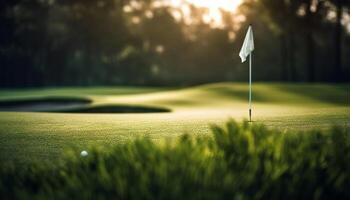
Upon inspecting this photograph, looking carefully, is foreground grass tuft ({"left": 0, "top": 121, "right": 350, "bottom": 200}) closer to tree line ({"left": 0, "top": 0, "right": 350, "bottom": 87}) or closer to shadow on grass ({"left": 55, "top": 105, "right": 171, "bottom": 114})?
shadow on grass ({"left": 55, "top": 105, "right": 171, "bottom": 114})

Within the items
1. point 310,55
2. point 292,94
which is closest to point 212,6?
point 310,55

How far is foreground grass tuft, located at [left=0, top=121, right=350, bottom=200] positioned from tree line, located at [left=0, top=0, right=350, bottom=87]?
138 ft

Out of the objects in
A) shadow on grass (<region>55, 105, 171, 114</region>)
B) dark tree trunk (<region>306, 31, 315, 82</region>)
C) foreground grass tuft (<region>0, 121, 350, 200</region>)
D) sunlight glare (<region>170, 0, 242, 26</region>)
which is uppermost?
sunlight glare (<region>170, 0, 242, 26</region>)

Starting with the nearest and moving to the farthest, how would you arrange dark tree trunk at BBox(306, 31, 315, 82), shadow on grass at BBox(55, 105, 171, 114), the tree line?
shadow on grass at BBox(55, 105, 171, 114), dark tree trunk at BBox(306, 31, 315, 82), the tree line

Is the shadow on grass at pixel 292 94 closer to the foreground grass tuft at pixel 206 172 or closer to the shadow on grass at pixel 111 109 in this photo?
the shadow on grass at pixel 111 109

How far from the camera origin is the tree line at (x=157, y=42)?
50.5m

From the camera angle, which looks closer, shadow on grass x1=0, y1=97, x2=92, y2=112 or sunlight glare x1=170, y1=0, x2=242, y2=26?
shadow on grass x1=0, y1=97, x2=92, y2=112

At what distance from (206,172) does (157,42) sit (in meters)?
69.7

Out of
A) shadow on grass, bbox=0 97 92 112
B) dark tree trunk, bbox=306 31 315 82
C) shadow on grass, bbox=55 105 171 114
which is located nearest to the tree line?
dark tree trunk, bbox=306 31 315 82

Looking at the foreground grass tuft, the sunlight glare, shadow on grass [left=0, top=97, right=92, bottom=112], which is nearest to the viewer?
the foreground grass tuft

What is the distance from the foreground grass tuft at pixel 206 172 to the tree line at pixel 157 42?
42034mm

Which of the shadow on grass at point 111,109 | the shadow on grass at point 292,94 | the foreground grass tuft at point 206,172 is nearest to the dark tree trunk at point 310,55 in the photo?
the shadow on grass at point 292,94

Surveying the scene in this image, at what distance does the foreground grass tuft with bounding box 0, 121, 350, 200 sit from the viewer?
4457 mm

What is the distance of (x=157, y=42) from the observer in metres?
73.8
